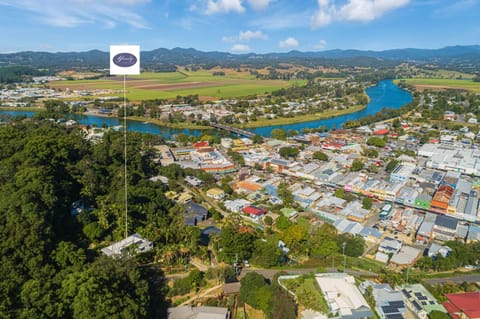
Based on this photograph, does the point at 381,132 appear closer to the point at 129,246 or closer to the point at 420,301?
the point at 420,301

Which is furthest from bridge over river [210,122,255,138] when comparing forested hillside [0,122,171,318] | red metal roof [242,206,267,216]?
red metal roof [242,206,267,216]

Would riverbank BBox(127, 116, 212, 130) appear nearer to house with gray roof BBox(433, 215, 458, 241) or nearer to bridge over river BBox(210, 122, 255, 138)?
bridge over river BBox(210, 122, 255, 138)

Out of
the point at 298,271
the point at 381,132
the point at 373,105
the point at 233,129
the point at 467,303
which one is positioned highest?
the point at 373,105

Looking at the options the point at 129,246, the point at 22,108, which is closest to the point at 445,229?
the point at 129,246

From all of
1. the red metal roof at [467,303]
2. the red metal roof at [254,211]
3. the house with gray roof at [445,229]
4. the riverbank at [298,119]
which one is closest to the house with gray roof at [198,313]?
the red metal roof at [254,211]

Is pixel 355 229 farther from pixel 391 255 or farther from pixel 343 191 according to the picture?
pixel 343 191

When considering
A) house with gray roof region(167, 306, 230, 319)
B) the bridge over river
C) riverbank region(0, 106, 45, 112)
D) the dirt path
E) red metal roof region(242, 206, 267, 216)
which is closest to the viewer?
house with gray roof region(167, 306, 230, 319)
